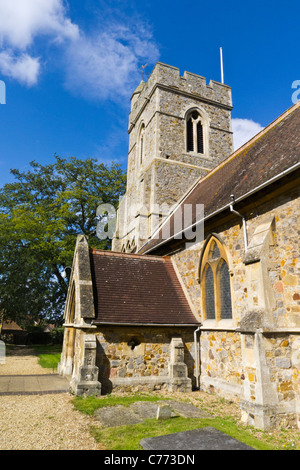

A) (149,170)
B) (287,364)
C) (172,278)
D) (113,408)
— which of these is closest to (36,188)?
(149,170)

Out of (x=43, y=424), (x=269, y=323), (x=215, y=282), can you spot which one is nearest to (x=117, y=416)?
(x=43, y=424)

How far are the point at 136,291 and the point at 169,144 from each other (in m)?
11.3

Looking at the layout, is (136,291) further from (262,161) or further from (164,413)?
(262,161)

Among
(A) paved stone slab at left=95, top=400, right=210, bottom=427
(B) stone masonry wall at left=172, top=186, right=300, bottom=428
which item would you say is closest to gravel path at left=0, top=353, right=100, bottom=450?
(A) paved stone slab at left=95, top=400, right=210, bottom=427

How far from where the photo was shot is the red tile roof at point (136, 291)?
891 centimetres

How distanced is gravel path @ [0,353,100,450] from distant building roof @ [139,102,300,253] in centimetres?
610

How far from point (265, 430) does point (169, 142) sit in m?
15.8

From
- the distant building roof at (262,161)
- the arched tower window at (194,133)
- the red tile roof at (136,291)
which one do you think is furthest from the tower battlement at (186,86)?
the red tile roof at (136,291)

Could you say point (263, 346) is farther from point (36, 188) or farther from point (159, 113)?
point (36, 188)

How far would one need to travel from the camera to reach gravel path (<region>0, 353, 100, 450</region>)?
4.84 meters

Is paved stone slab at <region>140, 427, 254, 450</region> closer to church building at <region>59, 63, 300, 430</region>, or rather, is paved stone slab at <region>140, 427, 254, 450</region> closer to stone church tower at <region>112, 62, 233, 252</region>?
church building at <region>59, 63, 300, 430</region>

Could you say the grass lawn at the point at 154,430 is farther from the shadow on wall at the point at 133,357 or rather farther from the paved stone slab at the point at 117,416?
the shadow on wall at the point at 133,357

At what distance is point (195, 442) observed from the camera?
402cm
